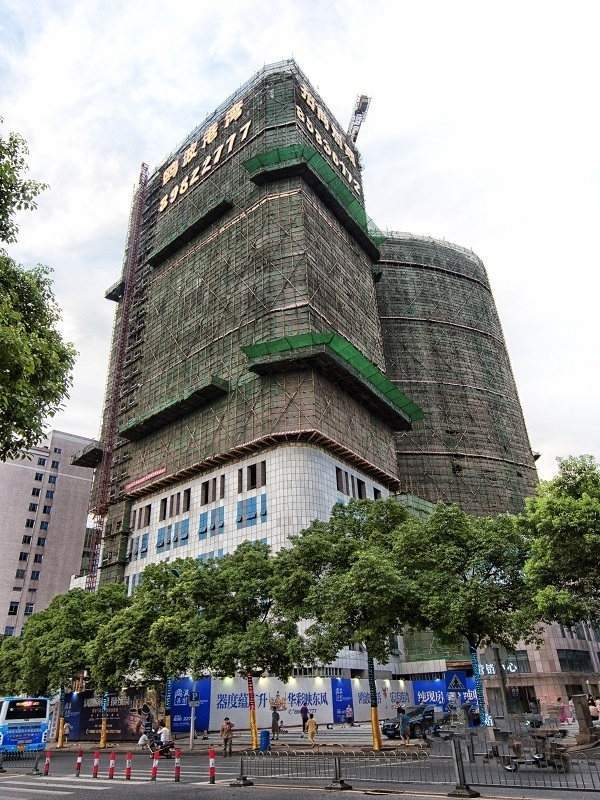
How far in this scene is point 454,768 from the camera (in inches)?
637

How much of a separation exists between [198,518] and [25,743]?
2745 centimetres

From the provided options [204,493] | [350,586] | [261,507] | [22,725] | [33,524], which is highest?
[33,524]

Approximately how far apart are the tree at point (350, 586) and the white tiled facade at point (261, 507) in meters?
15.3

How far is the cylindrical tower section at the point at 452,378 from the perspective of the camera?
3081 inches

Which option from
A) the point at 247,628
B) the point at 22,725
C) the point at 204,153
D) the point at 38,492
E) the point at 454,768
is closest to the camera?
the point at 454,768

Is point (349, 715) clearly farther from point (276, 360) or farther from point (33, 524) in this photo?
point (33, 524)

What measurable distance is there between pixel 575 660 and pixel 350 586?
3888 cm

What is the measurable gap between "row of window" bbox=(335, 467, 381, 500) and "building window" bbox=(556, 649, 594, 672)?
20.9 m

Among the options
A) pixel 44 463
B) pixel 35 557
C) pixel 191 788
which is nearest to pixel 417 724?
pixel 191 788

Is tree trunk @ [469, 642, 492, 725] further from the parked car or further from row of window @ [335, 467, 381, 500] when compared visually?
row of window @ [335, 467, 381, 500]

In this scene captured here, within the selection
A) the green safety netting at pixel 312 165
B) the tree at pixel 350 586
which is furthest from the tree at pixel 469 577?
the green safety netting at pixel 312 165

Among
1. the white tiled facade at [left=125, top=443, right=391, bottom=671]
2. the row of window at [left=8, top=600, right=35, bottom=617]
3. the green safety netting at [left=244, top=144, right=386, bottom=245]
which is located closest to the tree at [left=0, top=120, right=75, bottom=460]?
the white tiled facade at [left=125, top=443, right=391, bottom=671]

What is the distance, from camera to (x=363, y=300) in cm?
6875

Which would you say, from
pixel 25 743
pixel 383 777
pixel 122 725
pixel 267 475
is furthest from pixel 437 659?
pixel 383 777
